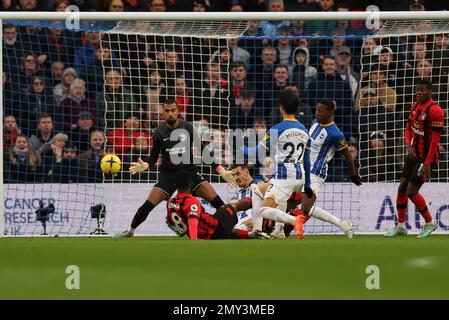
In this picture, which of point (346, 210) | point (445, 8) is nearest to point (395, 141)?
A: point (346, 210)

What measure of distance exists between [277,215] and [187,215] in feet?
3.18

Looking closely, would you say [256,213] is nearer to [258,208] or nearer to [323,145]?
[258,208]

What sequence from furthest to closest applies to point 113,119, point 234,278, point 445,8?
1. point 445,8
2. point 113,119
3. point 234,278

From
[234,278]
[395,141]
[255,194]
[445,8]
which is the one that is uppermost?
[445,8]

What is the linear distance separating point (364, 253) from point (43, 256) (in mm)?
2682

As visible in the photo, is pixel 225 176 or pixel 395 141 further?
pixel 395 141

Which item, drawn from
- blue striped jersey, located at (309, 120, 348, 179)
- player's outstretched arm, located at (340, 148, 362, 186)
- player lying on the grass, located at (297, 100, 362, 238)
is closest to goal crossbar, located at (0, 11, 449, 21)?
player lying on the grass, located at (297, 100, 362, 238)

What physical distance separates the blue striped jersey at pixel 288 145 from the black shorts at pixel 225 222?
32.5 inches

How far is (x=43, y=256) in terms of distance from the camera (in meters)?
8.77

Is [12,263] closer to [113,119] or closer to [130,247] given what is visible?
[130,247]

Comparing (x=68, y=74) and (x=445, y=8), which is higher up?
(x=445, y=8)

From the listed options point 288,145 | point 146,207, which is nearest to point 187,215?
point 288,145

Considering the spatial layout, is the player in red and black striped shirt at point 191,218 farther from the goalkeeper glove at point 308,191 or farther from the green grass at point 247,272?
the green grass at point 247,272

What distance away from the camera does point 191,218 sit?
36.3ft
